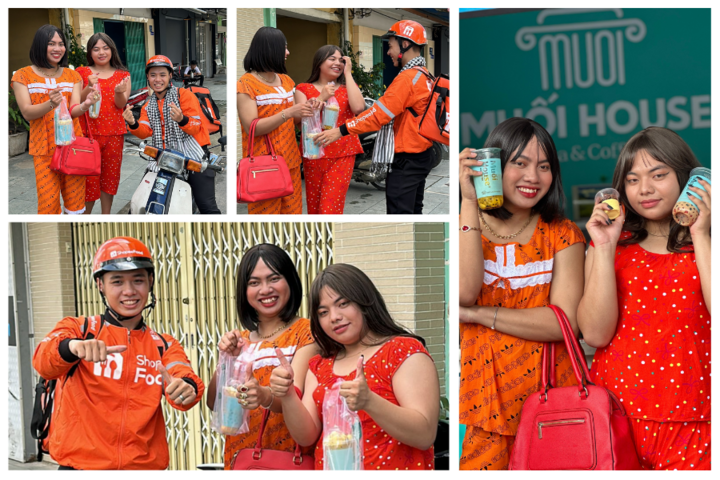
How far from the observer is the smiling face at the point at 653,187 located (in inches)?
85.1

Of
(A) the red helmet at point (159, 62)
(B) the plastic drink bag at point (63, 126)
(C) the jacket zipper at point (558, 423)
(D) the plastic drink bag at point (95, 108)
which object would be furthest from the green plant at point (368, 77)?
(C) the jacket zipper at point (558, 423)

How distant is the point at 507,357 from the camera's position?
7.46ft

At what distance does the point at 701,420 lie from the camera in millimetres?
2109

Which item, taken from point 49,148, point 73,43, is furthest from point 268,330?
point 73,43

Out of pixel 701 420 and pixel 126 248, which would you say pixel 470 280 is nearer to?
pixel 701 420

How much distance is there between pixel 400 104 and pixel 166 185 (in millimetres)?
1679

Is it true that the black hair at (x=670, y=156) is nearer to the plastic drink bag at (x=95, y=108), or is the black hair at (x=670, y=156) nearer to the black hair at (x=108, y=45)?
the plastic drink bag at (x=95, y=108)

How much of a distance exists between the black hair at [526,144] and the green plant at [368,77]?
2.03 metres

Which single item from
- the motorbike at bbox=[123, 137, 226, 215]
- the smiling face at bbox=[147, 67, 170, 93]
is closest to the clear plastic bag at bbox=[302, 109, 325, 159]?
the motorbike at bbox=[123, 137, 226, 215]

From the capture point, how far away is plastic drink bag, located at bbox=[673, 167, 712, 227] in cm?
205

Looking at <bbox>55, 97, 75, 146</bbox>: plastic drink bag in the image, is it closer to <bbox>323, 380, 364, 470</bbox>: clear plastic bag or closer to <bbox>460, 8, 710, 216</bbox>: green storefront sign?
<bbox>460, 8, 710, 216</bbox>: green storefront sign

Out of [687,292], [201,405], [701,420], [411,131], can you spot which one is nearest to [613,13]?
[411,131]

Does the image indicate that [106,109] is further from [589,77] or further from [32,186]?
[589,77]

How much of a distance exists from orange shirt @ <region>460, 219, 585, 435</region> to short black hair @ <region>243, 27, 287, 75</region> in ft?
6.34
